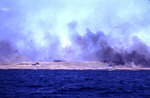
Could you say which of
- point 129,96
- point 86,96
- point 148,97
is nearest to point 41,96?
point 86,96

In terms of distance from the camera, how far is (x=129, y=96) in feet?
139

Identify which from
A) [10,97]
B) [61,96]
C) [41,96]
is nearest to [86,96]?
[61,96]

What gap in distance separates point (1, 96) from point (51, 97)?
9358 millimetres

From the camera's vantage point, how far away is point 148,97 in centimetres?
4072

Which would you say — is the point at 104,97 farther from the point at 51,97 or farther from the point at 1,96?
the point at 1,96

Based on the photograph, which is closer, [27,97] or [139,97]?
[27,97]

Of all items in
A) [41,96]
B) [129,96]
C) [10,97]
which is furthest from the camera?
[129,96]

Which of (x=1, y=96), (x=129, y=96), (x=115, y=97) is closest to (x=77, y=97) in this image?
(x=115, y=97)

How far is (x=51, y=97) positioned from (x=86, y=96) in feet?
24.2

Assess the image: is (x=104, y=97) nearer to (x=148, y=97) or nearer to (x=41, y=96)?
(x=148, y=97)

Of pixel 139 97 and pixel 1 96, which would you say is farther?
pixel 139 97

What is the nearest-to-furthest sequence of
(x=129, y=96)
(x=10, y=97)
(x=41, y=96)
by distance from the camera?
(x=10, y=97) → (x=41, y=96) → (x=129, y=96)

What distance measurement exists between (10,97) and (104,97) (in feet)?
60.0

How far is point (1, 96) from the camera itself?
37500 millimetres
